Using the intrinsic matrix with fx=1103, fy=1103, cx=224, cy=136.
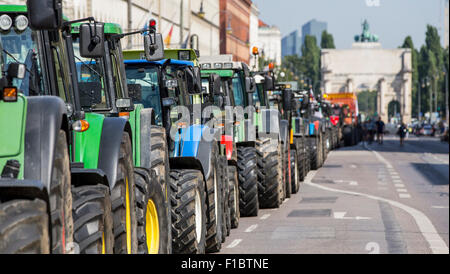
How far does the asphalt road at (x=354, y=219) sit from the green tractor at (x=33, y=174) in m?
7.64

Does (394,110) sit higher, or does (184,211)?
(184,211)

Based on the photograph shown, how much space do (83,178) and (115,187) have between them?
0.43 m

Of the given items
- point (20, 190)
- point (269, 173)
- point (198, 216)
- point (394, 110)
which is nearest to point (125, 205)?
point (20, 190)

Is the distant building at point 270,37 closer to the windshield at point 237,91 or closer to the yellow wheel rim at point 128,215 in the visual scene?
the windshield at point 237,91

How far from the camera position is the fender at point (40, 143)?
5191 millimetres

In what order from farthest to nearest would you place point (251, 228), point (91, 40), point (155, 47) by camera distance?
1. point (251, 228)
2. point (155, 47)
3. point (91, 40)

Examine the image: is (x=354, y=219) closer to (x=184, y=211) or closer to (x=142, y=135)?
(x=184, y=211)

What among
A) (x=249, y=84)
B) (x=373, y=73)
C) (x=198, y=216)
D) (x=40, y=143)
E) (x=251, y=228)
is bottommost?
(x=251, y=228)

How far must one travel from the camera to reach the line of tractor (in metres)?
5.22

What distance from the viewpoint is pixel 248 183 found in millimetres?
17641

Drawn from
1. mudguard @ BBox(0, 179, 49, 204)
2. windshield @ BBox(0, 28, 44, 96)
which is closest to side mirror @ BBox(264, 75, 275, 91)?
windshield @ BBox(0, 28, 44, 96)

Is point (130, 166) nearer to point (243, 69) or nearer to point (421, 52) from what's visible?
point (243, 69)

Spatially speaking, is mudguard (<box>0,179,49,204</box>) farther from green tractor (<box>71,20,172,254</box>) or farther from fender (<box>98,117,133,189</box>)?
green tractor (<box>71,20,172,254</box>)

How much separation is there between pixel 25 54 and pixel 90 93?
1.47 metres
